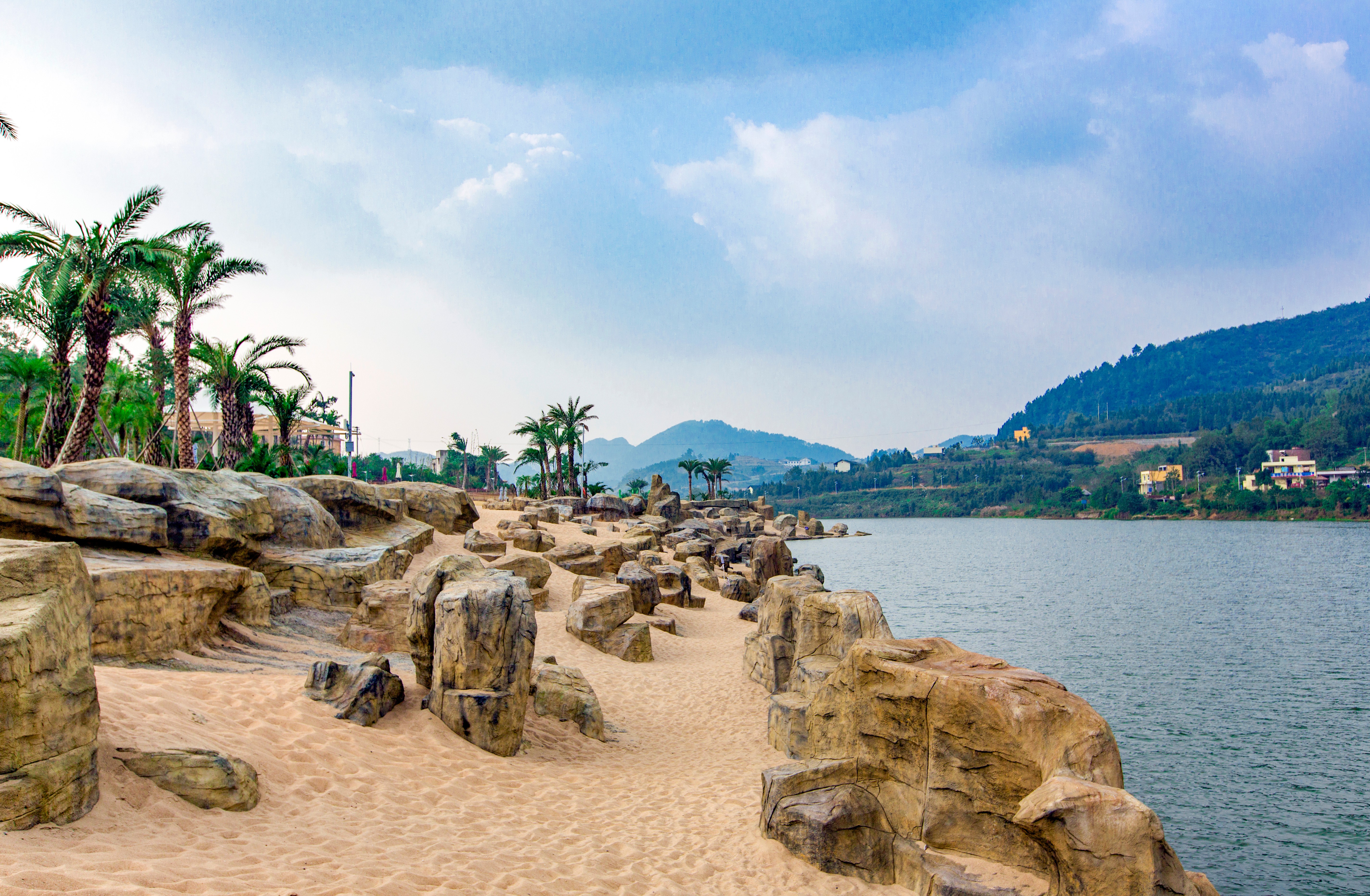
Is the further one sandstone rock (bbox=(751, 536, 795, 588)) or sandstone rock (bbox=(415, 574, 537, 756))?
sandstone rock (bbox=(751, 536, 795, 588))

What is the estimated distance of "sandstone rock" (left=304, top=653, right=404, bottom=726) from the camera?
9.12 m

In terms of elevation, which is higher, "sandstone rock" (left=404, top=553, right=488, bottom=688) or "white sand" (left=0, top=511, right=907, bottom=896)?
"sandstone rock" (left=404, top=553, right=488, bottom=688)

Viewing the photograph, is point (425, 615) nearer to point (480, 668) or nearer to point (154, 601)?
point (480, 668)

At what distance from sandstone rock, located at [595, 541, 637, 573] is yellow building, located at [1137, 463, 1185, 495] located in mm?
136690

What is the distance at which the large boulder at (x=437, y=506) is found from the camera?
25359mm

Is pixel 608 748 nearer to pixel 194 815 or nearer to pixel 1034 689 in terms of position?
pixel 194 815

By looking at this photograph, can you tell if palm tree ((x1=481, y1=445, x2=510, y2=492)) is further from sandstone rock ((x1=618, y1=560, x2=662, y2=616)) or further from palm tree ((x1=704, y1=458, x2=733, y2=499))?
sandstone rock ((x1=618, y1=560, x2=662, y2=616))

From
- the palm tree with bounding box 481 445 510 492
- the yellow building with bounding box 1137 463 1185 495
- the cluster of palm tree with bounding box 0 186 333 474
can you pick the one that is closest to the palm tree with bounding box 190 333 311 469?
the cluster of palm tree with bounding box 0 186 333 474

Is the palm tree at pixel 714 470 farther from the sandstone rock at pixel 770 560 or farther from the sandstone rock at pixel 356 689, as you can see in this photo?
the sandstone rock at pixel 356 689

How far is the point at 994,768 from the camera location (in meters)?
6.53

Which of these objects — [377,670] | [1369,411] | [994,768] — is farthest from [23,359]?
[1369,411]

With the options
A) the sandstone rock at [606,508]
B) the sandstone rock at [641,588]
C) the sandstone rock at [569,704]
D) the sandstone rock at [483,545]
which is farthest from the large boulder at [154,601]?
the sandstone rock at [606,508]

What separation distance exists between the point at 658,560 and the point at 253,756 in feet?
70.8

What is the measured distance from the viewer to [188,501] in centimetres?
1380
